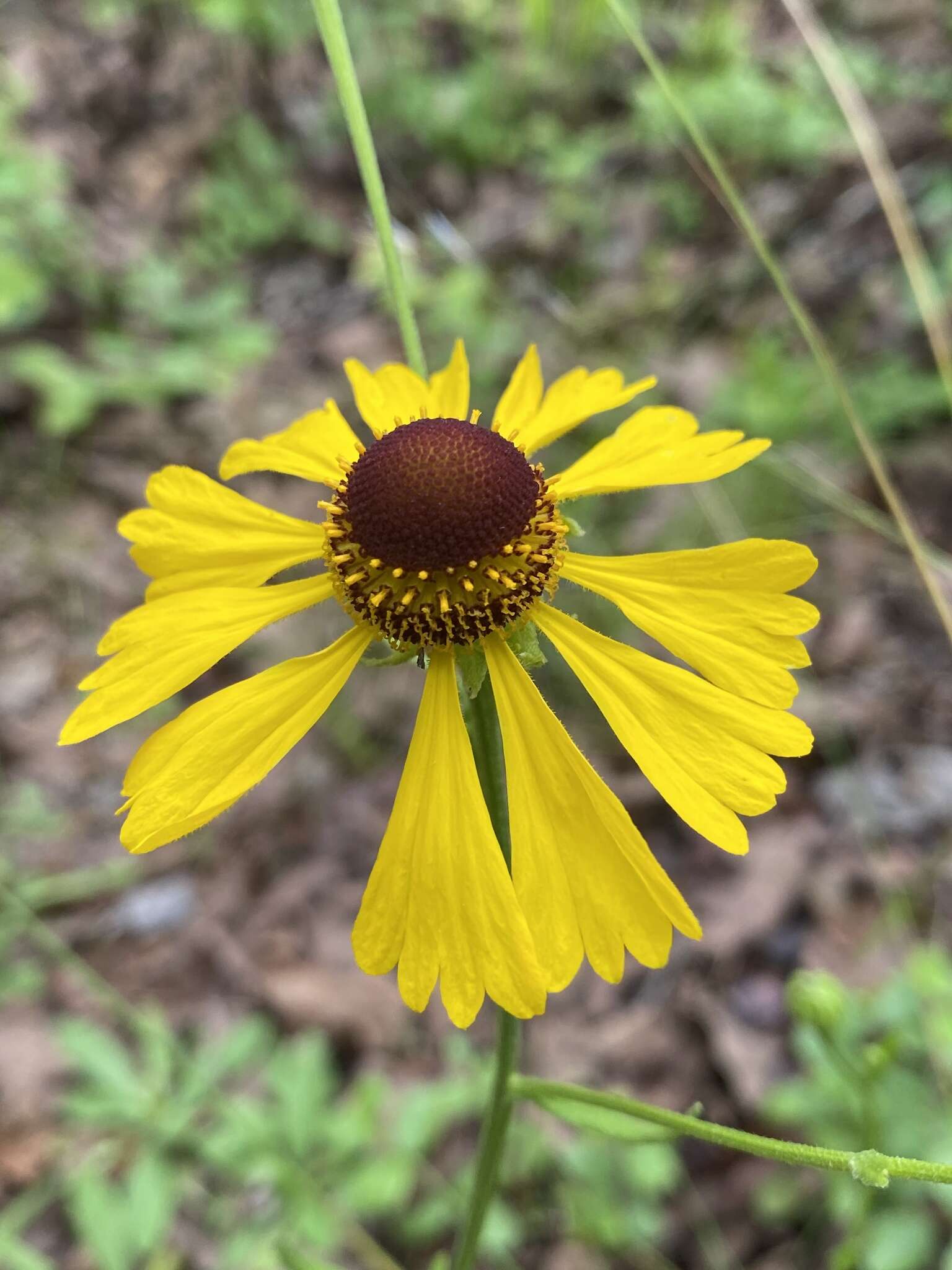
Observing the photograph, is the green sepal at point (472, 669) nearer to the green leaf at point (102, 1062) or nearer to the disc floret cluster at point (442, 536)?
the disc floret cluster at point (442, 536)

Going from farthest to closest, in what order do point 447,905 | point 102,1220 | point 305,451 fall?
1. point 102,1220
2. point 305,451
3. point 447,905

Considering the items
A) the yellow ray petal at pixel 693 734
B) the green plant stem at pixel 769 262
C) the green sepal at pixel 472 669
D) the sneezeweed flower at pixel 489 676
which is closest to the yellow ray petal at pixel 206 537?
the sneezeweed flower at pixel 489 676

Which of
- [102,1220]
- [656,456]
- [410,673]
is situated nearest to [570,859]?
[656,456]

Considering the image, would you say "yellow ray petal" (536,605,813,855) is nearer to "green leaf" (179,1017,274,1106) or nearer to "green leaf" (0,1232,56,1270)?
"green leaf" (179,1017,274,1106)

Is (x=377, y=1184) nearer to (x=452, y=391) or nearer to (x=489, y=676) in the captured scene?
(x=489, y=676)

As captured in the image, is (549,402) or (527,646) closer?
(527,646)

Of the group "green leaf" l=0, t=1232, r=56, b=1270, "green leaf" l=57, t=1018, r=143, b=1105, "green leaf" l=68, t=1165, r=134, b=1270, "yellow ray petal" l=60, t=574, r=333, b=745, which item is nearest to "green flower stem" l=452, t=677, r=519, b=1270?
"yellow ray petal" l=60, t=574, r=333, b=745
